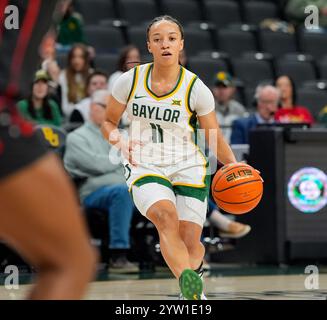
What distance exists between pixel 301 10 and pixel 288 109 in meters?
4.39

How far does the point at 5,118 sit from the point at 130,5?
1170 cm

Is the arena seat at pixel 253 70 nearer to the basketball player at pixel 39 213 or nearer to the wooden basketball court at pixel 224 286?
the wooden basketball court at pixel 224 286

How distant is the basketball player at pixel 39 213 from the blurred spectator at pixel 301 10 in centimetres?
1216

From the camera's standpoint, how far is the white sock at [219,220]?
9.78 m

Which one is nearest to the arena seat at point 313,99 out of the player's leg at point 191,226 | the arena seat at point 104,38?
the arena seat at point 104,38

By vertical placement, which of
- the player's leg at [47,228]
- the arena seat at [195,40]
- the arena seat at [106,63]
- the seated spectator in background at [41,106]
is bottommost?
the player's leg at [47,228]

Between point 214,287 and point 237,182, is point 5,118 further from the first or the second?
point 214,287

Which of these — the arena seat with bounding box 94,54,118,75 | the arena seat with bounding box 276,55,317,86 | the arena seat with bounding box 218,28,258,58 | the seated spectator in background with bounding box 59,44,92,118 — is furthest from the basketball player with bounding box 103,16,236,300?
the arena seat with bounding box 218,28,258,58

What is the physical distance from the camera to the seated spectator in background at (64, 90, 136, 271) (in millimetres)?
9141

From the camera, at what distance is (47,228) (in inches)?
102

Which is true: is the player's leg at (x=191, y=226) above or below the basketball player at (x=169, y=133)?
below

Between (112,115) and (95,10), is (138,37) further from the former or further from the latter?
(112,115)

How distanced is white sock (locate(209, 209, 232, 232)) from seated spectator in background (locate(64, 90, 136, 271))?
0.95 m

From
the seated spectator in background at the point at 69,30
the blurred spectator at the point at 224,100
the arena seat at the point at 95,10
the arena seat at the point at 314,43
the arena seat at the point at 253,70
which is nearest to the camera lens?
the blurred spectator at the point at 224,100
